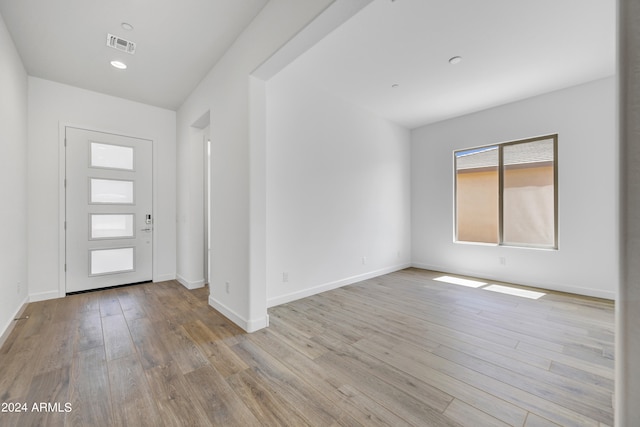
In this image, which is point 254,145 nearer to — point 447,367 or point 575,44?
point 447,367

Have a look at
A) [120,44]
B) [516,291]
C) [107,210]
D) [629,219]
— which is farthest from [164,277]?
[516,291]

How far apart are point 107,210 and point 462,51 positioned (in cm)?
527

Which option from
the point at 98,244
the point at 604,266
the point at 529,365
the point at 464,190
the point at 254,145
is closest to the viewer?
the point at 529,365

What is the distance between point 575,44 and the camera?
2.78 meters

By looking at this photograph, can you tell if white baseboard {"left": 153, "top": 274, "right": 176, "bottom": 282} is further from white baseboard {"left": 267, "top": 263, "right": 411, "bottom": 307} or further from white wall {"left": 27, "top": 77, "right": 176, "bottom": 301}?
white baseboard {"left": 267, "top": 263, "right": 411, "bottom": 307}

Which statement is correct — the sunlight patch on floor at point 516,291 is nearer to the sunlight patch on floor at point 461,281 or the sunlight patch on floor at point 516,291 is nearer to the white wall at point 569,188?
the sunlight patch on floor at point 461,281

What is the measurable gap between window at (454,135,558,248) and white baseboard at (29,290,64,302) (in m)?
6.53

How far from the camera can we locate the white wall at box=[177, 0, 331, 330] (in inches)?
87.7

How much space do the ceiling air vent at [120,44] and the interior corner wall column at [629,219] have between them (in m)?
3.73

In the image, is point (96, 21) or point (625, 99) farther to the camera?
point (96, 21)

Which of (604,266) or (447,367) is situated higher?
(604,266)

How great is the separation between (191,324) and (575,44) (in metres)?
5.08

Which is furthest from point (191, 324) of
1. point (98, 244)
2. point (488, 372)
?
point (488, 372)

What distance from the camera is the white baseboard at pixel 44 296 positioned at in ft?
10.9
